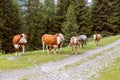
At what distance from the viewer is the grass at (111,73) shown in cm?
1795

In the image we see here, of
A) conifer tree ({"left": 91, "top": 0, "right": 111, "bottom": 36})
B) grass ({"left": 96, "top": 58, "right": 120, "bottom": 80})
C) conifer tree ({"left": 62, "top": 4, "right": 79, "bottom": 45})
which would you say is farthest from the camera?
conifer tree ({"left": 91, "top": 0, "right": 111, "bottom": 36})

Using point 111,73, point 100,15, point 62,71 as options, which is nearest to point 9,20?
point 100,15

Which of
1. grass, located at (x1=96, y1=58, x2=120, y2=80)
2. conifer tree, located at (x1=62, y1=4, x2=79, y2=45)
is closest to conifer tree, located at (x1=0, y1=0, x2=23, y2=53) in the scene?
conifer tree, located at (x1=62, y1=4, x2=79, y2=45)

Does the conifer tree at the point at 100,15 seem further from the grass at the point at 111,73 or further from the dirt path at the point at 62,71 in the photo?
the grass at the point at 111,73

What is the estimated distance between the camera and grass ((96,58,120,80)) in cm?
1795

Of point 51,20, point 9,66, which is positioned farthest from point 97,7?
point 9,66

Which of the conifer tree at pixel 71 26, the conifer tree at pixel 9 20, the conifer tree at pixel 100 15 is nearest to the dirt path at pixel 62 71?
the conifer tree at pixel 9 20

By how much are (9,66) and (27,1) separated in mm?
39632

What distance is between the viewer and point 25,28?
197 feet

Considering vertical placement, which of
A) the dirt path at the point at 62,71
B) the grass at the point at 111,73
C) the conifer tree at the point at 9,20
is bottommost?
the dirt path at the point at 62,71

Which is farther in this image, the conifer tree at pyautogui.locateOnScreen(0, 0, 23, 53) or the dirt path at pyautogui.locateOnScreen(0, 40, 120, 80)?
the conifer tree at pyautogui.locateOnScreen(0, 0, 23, 53)

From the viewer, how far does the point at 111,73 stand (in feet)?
62.2

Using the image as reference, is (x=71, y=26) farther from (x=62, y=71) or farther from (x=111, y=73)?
(x=111, y=73)

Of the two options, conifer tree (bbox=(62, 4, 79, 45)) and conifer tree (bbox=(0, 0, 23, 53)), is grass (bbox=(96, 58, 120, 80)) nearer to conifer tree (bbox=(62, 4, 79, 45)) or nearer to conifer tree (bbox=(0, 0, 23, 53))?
conifer tree (bbox=(0, 0, 23, 53))
